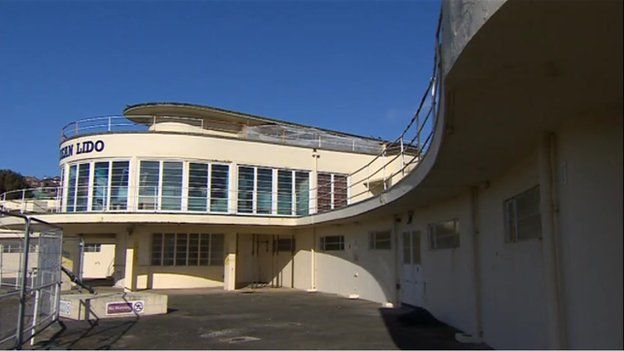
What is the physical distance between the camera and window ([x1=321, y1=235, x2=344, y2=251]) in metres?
21.4

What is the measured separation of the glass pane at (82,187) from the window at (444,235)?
1437 centimetres

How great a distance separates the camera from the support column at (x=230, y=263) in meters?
23.3

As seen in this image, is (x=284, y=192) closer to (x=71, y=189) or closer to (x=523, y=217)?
(x=71, y=189)

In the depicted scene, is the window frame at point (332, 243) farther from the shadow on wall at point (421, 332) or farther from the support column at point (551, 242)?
the support column at point (551, 242)

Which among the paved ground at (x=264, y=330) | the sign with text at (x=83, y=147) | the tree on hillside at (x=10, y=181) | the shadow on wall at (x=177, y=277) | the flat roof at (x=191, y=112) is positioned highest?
the tree on hillside at (x=10, y=181)

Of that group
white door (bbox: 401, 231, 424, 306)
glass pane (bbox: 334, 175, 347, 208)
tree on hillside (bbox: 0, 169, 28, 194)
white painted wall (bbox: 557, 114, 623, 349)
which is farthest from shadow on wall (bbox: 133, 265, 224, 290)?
tree on hillside (bbox: 0, 169, 28, 194)

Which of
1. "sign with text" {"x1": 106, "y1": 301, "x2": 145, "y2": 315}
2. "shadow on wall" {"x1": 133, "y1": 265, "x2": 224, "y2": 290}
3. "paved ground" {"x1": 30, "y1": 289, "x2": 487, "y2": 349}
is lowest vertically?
"paved ground" {"x1": 30, "y1": 289, "x2": 487, "y2": 349}

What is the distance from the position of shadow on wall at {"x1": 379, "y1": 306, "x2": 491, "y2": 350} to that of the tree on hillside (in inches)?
2662

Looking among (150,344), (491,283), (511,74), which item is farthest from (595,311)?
(150,344)

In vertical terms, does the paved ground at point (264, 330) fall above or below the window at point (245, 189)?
below

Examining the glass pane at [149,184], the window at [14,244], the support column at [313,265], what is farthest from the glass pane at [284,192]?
the window at [14,244]

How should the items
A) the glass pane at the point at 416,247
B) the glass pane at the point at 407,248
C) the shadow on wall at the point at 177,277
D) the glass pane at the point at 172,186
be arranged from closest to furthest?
the glass pane at the point at 416,247 < the glass pane at the point at 407,248 < the glass pane at the point at 172,186 < the shadow on wall at the point at 177,277

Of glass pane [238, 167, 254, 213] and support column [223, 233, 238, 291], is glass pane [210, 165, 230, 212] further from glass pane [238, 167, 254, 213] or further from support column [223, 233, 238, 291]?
support column [223, 233, 238, 291]

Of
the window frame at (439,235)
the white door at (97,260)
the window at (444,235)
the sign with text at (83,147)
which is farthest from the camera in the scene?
the white door at (97,260)
